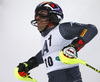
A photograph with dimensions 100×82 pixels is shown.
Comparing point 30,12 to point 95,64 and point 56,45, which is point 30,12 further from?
point 56,45

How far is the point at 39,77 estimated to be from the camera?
2428 mm

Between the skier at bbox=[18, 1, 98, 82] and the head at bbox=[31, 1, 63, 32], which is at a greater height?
the head at bbox=[31, 1, 63, 32]

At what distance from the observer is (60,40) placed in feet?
4.26

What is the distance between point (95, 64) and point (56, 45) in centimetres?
100

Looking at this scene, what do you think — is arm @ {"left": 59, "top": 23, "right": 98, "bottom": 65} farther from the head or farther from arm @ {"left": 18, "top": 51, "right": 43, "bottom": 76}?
arm @ {"left": 18, "top": 51, "right": 43, "bottom": 76}

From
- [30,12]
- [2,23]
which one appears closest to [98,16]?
[30,12]

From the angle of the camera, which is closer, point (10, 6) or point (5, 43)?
point (5, 43)

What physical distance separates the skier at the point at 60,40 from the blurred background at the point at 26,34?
956mm

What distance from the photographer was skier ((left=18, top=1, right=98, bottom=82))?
1206 mm

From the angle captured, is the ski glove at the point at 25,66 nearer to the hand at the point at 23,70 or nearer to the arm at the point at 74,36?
the hand at the point at 23,70

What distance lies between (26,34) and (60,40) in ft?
5.18

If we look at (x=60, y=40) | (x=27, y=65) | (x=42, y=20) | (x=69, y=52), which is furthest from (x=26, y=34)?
(x=69, y=52)

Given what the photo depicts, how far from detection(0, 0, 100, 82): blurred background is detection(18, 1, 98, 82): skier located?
3.14ft

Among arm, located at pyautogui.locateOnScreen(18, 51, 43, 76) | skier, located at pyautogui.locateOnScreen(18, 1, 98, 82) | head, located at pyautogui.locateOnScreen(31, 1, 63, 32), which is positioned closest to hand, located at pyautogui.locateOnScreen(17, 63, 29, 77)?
arm, located at pyautogui.locateOnScreen(18, 51, 43, 76)
